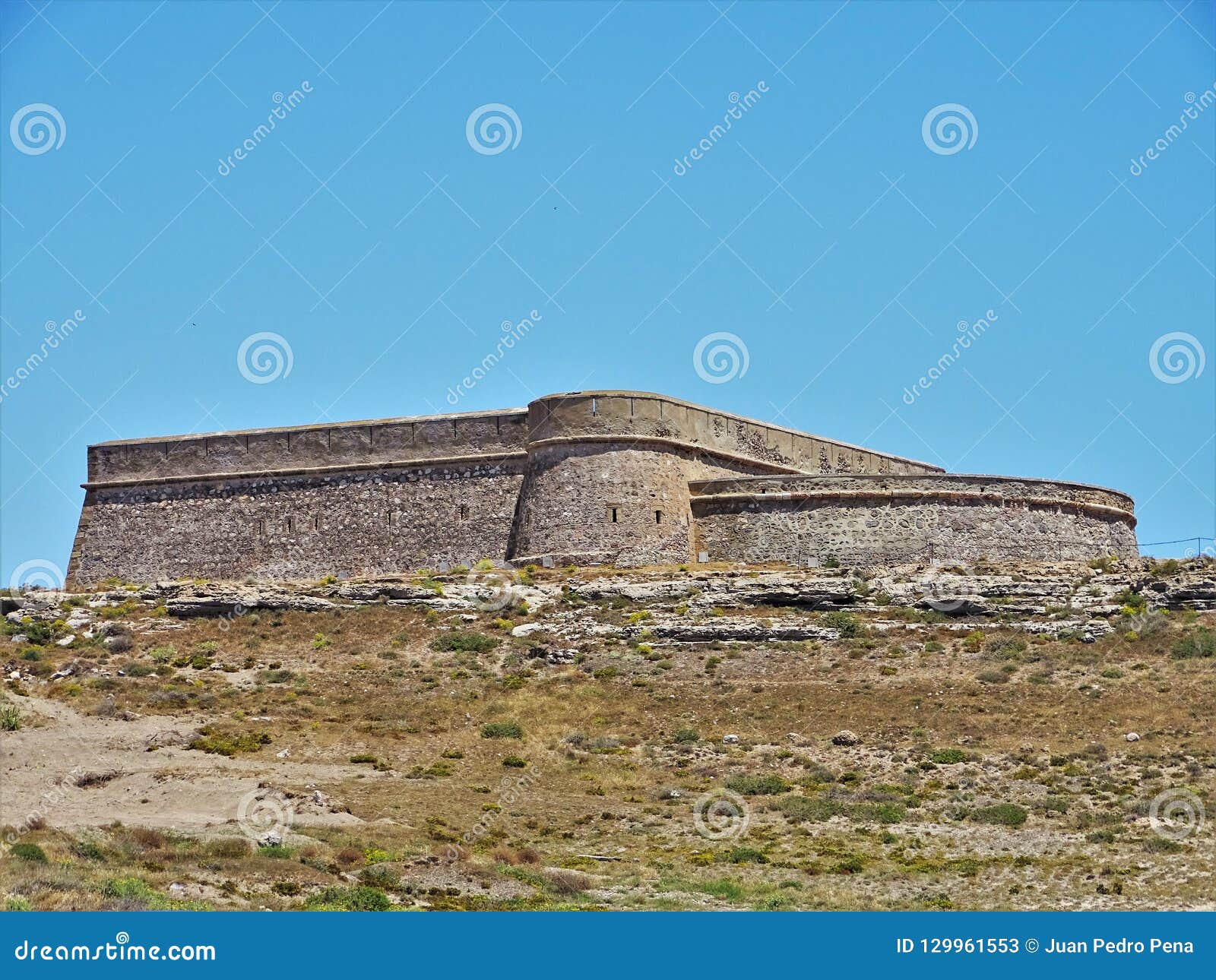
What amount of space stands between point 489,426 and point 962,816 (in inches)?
813

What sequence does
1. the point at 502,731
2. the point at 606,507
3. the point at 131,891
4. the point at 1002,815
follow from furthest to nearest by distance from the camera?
1. the point at 606,507
2. the point at 502,731
3. the point at 1002,815
4. the point at 131,891

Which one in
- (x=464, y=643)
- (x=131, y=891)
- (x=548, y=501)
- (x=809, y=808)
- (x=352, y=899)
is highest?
(x=548, y=501)

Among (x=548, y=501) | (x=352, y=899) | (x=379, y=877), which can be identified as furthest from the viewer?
(x=548, y=501)

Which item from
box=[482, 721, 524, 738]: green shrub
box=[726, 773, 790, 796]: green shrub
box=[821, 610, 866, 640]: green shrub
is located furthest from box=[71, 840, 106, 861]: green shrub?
box=[821, 610, 866, 640]: green shrub

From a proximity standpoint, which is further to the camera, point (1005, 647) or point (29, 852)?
point (1005, 647)

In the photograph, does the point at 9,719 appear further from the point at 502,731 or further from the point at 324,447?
the point at 324,447

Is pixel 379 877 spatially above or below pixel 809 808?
below

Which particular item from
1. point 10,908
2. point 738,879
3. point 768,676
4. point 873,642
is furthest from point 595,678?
point 10,908

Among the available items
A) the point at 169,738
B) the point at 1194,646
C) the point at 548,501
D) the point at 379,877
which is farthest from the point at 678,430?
the point at 379,877

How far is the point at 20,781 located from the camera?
29.6m

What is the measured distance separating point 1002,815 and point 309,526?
2316 centimetres

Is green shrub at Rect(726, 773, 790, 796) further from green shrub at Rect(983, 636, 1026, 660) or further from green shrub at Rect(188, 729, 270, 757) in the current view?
green shrub at Rect(188, 729, 270, 757)

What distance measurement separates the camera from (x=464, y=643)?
128ft

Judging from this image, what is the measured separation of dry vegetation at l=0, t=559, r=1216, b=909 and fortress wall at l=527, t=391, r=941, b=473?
4.35 metres
